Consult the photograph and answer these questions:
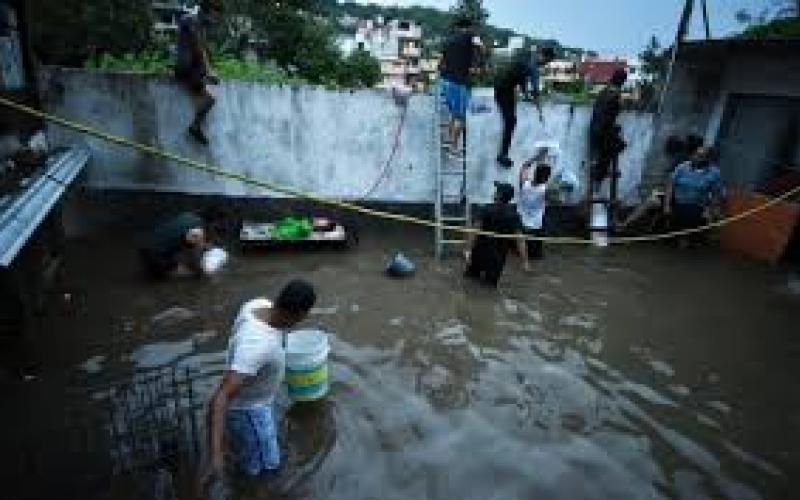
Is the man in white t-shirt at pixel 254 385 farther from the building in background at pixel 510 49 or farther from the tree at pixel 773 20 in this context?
the tree at pixel 773 20

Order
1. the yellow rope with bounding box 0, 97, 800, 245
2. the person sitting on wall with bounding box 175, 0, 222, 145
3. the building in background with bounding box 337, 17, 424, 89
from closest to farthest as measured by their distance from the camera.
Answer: the yellow rope with bounding box 0, 97, 800, 245, the person sitting on wall with bounding box 175, 0, 222, 145, the building in background with bounding box 337, 17, 424, 89

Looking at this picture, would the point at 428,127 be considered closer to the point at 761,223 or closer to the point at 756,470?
the point at 761,223

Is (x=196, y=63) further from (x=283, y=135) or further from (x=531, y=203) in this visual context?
(x=531, y=203)

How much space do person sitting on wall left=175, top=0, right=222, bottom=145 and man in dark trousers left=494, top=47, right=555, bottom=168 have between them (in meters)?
4.87

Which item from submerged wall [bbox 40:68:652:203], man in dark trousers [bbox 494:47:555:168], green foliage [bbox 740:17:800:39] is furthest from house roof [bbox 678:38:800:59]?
man in dark trousers [bbox 494:47:555:168]

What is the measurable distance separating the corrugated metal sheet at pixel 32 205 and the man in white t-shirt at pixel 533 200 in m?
6.56

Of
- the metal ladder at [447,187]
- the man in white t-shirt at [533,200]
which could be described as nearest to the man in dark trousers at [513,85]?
the metal ladder at [447,187]

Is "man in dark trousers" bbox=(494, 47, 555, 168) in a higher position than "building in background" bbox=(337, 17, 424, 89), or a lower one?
lower

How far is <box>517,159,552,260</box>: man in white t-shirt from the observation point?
10.8 meters

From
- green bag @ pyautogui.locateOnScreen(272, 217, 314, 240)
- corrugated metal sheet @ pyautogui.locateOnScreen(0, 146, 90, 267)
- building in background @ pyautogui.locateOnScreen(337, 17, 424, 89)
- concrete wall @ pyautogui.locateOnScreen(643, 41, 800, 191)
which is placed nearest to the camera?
corrugated metal sheet @ pyautogui.locateOnScreen(0, 146, 90, 267)

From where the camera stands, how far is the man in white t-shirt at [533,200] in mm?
10766

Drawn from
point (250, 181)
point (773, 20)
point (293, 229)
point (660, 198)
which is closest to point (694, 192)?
point (660, 198)

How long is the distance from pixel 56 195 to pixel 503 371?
5130mm

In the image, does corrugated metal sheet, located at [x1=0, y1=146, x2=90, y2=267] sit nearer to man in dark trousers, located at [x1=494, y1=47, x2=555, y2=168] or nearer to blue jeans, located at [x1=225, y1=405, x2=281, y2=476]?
blue jeans, located at [x1=225, y1=405, x2=281, y2=476]
